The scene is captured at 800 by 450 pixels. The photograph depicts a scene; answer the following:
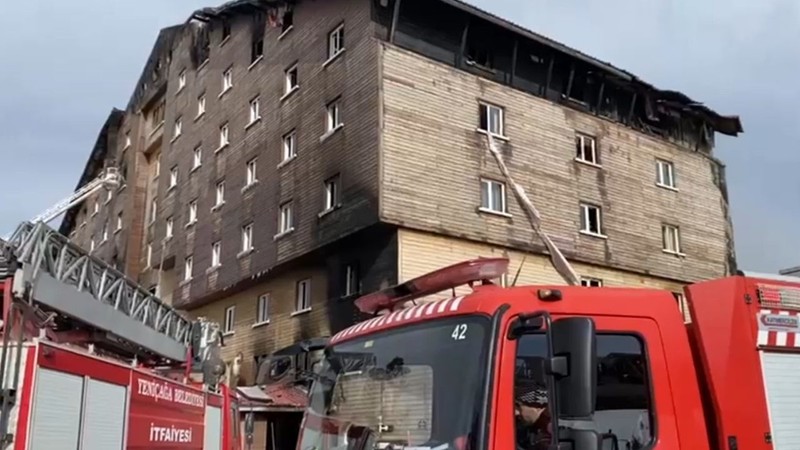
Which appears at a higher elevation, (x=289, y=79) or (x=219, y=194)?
(x=289, y=79)

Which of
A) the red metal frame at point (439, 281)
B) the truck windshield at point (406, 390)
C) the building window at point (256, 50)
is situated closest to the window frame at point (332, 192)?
the building window at point (256, 50)

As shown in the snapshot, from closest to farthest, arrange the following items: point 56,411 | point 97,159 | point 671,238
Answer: point 56,411 → point 671,238 → point 97,159

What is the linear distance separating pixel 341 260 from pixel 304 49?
284 inches

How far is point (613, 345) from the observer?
13.3ft

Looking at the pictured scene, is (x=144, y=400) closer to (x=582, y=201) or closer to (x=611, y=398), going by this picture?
(x=611, y=398)

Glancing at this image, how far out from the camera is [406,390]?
4.07 m

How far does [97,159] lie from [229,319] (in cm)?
2522

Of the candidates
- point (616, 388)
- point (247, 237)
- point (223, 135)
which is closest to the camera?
point (616, 388)

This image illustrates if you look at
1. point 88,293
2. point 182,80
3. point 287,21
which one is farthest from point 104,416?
point 182,80

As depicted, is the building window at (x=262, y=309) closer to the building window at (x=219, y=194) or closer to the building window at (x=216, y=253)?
the building window at (x=216, y=253)

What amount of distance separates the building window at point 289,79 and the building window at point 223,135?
14.1 ft

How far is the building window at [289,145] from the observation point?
75.9 feet

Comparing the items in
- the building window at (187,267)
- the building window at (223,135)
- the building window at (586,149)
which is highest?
the building window at (223,135)

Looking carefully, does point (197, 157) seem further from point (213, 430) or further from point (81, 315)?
point (81, 315)
